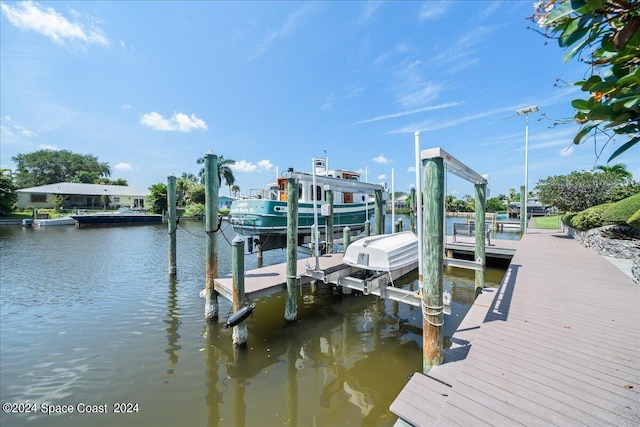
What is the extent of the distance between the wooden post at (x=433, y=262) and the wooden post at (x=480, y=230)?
15.4ft

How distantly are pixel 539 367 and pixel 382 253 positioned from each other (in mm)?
3874

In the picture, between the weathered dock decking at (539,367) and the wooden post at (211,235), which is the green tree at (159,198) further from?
the weathered dock decking at (539,367)

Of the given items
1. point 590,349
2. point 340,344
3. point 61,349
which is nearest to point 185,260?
point 61,349

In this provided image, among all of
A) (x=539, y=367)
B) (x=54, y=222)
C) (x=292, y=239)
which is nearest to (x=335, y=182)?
(x=292, y=239)

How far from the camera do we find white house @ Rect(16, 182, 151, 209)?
38.7m

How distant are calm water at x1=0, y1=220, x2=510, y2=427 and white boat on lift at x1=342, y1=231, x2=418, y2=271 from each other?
1.54 metres

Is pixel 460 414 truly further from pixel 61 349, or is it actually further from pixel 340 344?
pixel 61 349

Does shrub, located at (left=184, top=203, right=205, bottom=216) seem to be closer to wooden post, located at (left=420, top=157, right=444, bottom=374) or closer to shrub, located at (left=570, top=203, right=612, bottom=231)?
shrub, located at (left=570, top=203, right=612, bottom=231)

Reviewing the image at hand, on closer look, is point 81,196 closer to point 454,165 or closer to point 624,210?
point 454,165

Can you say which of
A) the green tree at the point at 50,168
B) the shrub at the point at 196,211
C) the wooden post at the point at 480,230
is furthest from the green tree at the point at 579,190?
the green tree at the point at 50,168

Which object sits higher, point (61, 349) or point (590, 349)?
point (590, 349)

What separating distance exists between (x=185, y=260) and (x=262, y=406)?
11.7 metres

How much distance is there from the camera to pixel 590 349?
355 centimetres

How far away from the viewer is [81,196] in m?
42.2
